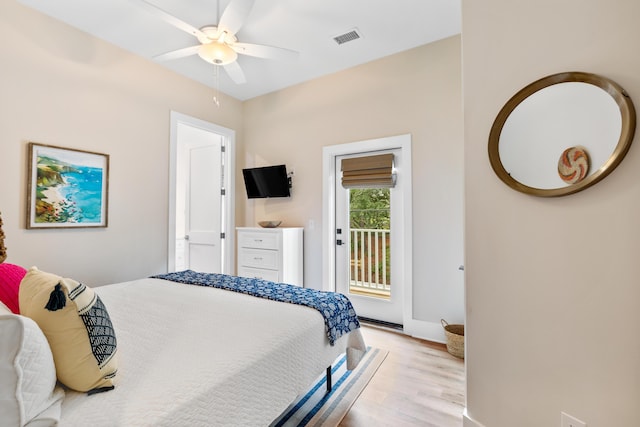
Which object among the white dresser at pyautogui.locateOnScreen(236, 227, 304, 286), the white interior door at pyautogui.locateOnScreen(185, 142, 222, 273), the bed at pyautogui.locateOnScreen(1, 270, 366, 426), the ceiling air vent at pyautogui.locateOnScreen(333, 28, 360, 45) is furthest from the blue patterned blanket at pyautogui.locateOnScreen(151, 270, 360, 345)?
the ceiling air vent at pyautogui.locateOnScreen(333, 28, 360, 45)

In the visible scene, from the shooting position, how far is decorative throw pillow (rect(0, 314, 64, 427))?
0.65 m

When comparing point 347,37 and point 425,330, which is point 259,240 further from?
point 347,37

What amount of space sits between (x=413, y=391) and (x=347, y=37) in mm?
3007

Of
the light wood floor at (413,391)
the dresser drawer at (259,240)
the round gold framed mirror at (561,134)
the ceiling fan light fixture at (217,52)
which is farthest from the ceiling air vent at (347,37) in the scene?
the light wood floor at (413,391)

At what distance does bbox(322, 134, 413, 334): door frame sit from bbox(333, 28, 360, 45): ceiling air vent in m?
1.00

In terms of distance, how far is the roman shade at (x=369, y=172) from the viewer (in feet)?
10.0

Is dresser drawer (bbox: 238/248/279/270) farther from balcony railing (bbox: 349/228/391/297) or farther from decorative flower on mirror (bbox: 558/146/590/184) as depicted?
decorative flower on mirror (bbox: 558/146/590/184)

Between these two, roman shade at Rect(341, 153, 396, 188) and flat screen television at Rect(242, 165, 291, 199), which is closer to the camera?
roman shade at Rect(341, 153, 396, 188)

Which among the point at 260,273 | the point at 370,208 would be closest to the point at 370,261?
the point at 370,208

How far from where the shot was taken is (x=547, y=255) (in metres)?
1.23

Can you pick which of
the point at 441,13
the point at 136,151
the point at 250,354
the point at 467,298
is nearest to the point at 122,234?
the point at 136,151

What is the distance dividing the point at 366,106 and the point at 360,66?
0.47 m

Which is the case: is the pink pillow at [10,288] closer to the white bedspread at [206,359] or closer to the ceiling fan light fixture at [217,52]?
the white bedspread at [206,359]

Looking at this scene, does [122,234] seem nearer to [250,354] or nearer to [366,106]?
[250,354]
